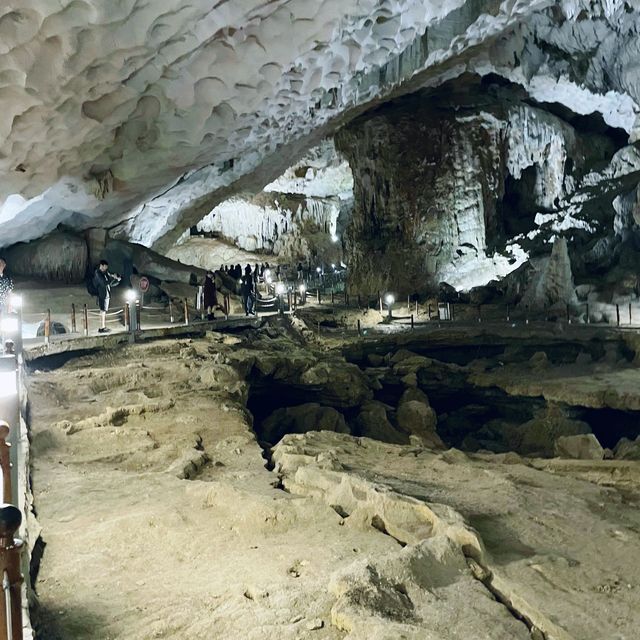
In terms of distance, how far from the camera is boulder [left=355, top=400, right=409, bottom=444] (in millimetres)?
11375

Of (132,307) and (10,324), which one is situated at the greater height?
(132,307)

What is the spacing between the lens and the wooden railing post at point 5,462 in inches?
88.0

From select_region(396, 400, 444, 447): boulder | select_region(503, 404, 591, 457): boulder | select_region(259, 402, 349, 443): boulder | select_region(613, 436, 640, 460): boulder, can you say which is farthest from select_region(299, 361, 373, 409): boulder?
select_region(613, 436, 640, 460): boulder

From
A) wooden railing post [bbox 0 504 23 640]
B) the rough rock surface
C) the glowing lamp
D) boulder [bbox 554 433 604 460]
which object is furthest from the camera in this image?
boulder [bbox 554 433 604 460]

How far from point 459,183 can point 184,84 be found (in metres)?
14.7

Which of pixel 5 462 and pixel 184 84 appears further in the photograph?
pixel 184 84

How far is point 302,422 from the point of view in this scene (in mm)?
10867

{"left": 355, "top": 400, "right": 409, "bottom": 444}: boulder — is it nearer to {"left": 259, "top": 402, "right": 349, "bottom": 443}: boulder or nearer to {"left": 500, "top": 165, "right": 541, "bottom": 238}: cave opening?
{"left": 259, "top": 402, "right": 349, "bottom": 443}: boulder

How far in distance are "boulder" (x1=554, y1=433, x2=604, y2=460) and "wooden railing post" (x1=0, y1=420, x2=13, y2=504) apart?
828 cm

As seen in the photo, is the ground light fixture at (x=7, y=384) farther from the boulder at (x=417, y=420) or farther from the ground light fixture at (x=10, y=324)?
the boulder at (x=417, y=420)

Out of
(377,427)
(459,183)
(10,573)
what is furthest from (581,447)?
(459,183)

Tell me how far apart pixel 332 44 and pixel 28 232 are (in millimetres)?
9316

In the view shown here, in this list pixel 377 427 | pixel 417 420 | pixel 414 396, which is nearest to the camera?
pixel 377 427

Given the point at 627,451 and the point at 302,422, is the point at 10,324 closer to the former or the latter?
the point at 302,422
